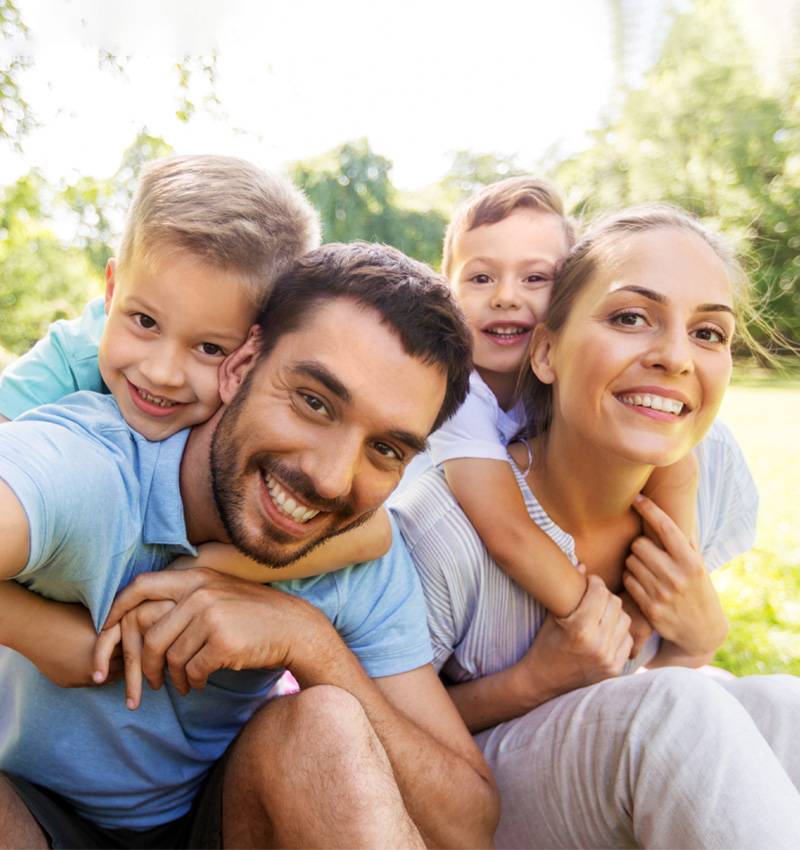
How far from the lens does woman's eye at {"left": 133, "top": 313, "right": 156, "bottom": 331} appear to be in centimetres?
207

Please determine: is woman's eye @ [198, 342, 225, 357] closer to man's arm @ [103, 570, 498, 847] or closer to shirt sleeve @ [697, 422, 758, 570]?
man's arm @ [103, 570, 498, 847]

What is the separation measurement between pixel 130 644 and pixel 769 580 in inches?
180

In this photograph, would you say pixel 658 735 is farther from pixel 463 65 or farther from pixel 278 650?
pixel 463 65

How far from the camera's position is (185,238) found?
1999mm

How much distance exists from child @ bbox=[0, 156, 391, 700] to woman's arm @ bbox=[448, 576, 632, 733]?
0.55 m

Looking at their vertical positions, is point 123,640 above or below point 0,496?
below

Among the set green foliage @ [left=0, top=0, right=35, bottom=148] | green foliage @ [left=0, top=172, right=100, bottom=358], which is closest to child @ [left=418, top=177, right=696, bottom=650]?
green foliage @ [left=0, top=0, right=35, bottom=148]

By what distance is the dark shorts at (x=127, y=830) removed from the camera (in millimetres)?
1802

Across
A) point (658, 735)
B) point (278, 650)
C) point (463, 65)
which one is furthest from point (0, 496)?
point (463, 65)

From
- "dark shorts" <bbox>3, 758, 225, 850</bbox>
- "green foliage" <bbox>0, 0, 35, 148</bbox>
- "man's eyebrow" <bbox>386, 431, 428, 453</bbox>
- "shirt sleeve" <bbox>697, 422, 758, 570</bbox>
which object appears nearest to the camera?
"dark shorts" <bbox>3, 758, 225, 850</bbox>

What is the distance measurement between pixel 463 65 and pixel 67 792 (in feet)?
6.81

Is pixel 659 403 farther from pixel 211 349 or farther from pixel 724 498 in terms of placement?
pixel 211 349

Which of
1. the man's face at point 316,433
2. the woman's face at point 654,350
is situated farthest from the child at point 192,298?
the woman's face at point 654,350

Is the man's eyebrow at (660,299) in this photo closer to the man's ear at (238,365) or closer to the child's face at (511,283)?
the child's face at (511,283)
